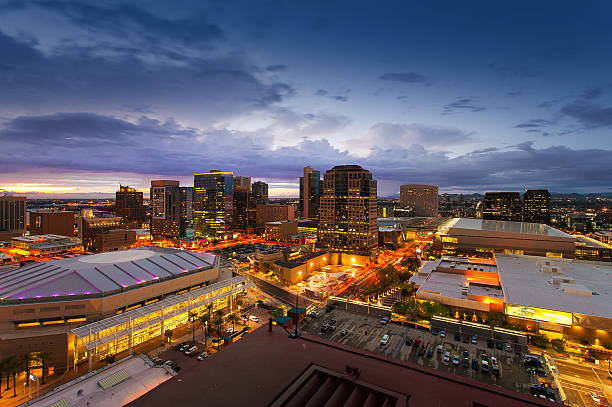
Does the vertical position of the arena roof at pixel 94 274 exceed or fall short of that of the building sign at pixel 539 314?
it exceeds it

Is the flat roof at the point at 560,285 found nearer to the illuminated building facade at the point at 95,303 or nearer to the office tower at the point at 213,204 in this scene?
the illuminated building facade at the point at 95,303

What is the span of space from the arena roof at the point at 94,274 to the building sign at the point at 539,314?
6148 centimetres

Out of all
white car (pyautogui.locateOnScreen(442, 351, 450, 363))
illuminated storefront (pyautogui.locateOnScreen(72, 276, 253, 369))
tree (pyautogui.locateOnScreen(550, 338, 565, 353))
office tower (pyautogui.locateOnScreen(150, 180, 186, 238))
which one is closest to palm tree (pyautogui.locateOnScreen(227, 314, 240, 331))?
illuminated storefront (pyautogui.locateOnScreen(72, 276, 253, 369))

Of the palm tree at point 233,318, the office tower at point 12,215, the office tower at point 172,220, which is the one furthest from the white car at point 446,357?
the office tower at point 12,215

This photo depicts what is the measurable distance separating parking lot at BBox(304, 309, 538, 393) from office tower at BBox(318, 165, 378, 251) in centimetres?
7760

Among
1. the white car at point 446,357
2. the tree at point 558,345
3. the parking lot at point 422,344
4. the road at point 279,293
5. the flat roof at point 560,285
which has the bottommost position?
the road at point 279,293

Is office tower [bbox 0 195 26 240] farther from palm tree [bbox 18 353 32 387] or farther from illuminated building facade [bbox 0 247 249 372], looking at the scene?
palm tree [bbox 18 353 32 387]

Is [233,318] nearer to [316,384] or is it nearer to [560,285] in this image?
[316,384]

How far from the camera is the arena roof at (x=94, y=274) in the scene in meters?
44.9

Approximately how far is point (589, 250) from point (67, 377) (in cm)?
13511

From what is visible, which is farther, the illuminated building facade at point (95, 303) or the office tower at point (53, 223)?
the office tower at point (53, 223)

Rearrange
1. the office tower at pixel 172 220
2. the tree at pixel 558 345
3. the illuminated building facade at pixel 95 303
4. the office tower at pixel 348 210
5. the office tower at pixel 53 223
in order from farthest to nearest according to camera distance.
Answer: the office tower at pixel 172 220, the office tower at pixel 53 223, the office tower at pixel 348 210, the tree at pixel 558 345, the illuminated building facade at pixel 95 303

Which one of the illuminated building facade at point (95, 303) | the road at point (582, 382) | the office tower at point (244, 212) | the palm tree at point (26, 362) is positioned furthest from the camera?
the office tower at point (244, 212)

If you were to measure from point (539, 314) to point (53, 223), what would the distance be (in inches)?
8164
